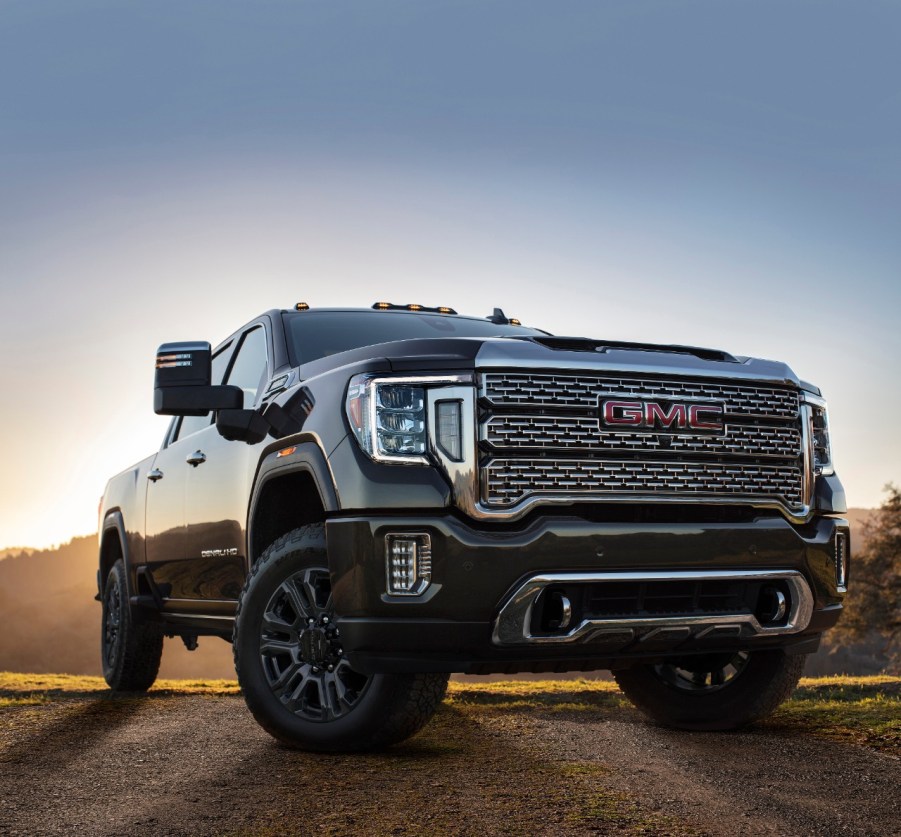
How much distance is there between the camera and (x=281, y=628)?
4930 millimetres

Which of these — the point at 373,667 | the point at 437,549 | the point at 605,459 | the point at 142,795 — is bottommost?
the point at 142,795

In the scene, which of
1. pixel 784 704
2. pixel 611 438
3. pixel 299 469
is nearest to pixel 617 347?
pixel 611 438

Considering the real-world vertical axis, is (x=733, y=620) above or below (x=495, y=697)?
above

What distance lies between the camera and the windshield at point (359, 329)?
243 inches

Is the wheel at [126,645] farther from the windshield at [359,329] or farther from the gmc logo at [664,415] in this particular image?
the gmc logo at [664,415]

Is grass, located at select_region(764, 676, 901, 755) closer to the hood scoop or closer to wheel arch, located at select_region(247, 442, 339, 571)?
the hood scoop

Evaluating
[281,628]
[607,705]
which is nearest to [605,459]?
[281,628]

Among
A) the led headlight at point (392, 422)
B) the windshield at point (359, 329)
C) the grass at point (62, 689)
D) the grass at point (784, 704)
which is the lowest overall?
the grass at point (62, 689)

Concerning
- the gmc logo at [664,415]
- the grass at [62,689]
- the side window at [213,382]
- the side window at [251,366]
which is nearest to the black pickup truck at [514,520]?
the gmc logo at [664,415]

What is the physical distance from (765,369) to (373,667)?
2.23 m

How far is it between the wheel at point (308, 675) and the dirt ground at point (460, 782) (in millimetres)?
148

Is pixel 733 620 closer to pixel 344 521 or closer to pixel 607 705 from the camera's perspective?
pixel 344 521

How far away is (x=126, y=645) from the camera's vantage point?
27.6 feet

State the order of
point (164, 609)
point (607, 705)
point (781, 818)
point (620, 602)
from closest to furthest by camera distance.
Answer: point (781, 818), point (620, 602), point (607, 705), point (164, 609)
